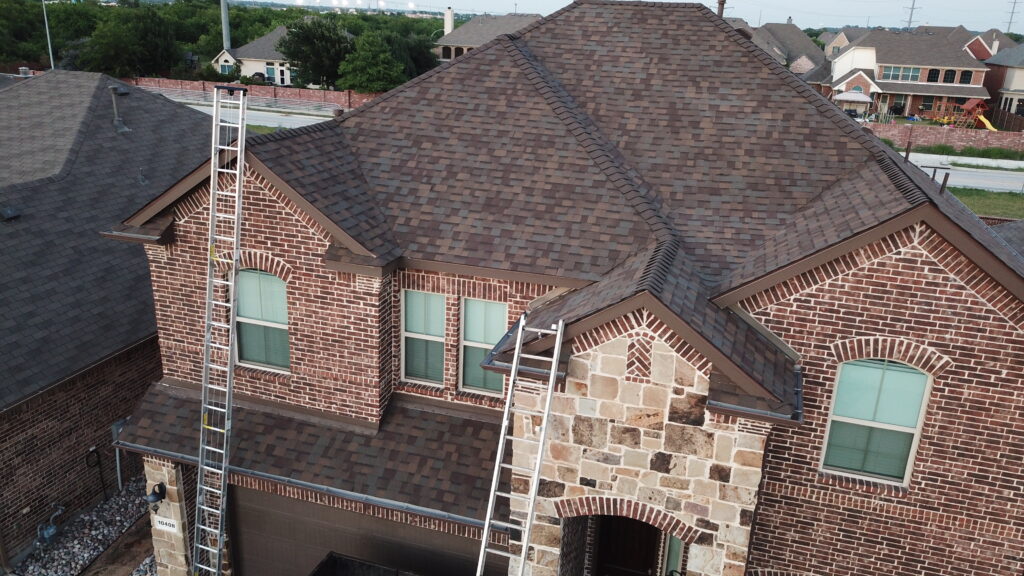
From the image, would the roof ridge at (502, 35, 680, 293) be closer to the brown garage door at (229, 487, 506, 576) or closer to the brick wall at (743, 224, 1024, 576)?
the brick wall at (743, 224, 1024, 576)

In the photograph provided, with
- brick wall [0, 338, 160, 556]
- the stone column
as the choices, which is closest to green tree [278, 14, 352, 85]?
brick wall [0, 338, 160, 556]

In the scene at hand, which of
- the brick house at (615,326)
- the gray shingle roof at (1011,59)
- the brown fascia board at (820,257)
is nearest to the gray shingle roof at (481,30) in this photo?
the gray shingle roof at (1011,59)

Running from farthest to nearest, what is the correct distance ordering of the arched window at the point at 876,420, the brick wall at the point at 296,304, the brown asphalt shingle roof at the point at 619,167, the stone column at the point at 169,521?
1. the stone column at the point at 169,521
2. the brick wall at the point at 296,304
3. the brown asphalt shingle roof at the point at 619,167
4. the arched window at the point at 876,420

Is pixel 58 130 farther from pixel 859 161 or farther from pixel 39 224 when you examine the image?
pixel 859 161

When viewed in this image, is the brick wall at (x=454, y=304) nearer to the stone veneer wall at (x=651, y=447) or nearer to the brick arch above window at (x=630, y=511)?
the stone veneer wall at (x=651, y=447)

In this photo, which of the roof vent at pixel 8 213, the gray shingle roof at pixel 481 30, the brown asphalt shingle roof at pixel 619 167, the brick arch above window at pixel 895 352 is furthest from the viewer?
the gray shingle roof at pixel 481 30

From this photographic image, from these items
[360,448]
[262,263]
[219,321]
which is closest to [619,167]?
[262,263]

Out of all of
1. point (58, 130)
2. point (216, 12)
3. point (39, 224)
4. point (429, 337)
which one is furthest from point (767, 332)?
point (216, 12)
